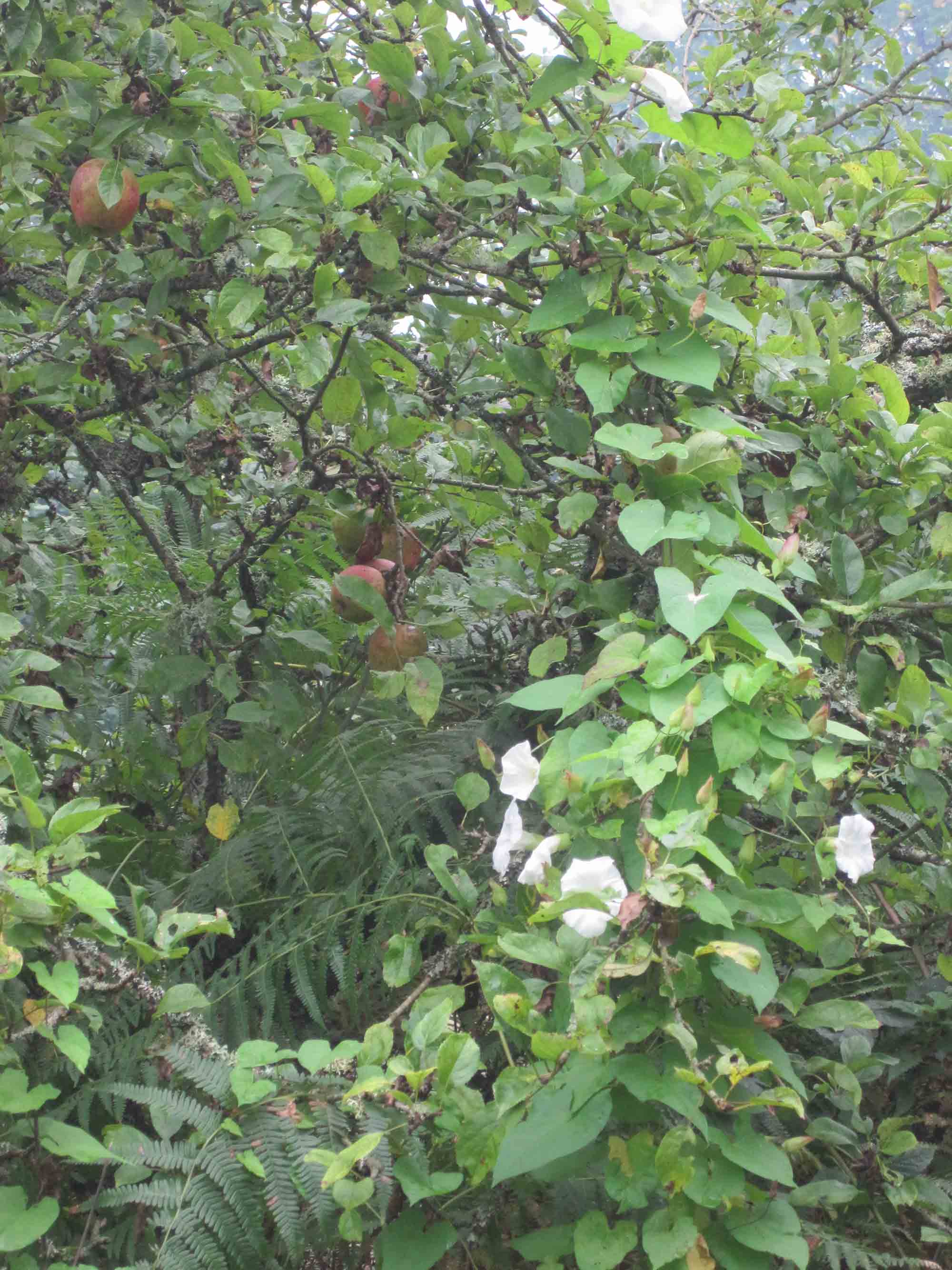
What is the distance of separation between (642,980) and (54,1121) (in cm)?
72

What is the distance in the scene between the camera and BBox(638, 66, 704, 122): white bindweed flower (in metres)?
1.46

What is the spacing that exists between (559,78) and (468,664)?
4.61 ft

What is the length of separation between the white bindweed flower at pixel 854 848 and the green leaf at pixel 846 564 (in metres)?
0.44

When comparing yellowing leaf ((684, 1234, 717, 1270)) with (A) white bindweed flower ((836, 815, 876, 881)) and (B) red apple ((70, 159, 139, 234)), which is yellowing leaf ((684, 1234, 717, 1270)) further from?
(B) red apple ((70, 159, 139, 234))

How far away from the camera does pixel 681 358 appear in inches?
55.3

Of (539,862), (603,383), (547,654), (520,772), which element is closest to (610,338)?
(603,383)

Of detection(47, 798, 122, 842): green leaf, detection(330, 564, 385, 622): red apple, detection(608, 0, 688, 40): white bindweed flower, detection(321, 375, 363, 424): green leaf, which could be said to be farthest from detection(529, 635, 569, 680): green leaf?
detection(608, 0, 688, 40): white bindweed flower

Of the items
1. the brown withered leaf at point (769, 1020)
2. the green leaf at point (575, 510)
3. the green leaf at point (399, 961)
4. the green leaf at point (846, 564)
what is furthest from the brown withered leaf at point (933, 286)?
the green leaf at point (399, 961)

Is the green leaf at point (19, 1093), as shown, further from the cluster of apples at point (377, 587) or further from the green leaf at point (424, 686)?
the cluster of apples at point (377, 587)

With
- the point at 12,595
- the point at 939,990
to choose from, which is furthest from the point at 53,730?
the point at 939,990

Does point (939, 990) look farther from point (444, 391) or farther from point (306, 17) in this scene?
point (306, 17)

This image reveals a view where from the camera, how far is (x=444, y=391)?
2.22 m

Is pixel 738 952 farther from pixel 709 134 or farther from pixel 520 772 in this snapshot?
pixel 709 134

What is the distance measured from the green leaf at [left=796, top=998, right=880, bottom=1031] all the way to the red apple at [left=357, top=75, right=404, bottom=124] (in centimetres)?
155
